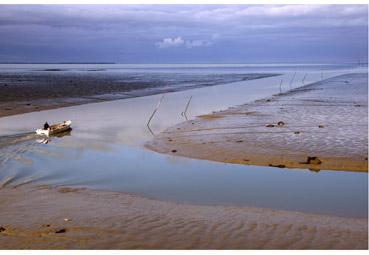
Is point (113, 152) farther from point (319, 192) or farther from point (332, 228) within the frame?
point (332, 228)

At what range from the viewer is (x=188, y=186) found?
10.8 meters

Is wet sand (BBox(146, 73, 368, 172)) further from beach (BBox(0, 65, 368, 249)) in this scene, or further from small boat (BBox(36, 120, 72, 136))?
small boat (BBox(36, 120, 72, 136))

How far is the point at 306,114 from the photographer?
23.9 metres

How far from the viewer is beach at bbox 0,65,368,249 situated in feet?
23.6

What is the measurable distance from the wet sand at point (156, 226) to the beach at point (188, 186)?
2 centimetres

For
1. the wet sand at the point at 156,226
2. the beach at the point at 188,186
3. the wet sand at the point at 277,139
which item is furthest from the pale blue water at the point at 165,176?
the wet sand at the point at 156,226

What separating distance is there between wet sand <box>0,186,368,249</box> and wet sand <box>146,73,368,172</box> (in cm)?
465

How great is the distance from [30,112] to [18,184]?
16.6 meters

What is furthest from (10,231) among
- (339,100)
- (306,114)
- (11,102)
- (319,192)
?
(339,100)

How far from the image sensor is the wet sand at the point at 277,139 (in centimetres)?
1325

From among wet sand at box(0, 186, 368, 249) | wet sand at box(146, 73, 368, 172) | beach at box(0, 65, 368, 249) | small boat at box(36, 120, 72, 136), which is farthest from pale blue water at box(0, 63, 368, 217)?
wet sand at box(0, 186, 368, 249)

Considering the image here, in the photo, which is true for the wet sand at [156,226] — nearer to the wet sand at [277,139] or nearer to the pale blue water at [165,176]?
the pale blue water at [165,176]

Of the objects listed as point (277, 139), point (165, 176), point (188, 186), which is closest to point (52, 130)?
point (165, 176)

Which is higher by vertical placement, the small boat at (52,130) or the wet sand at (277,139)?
→ the small boat at (52,130)
